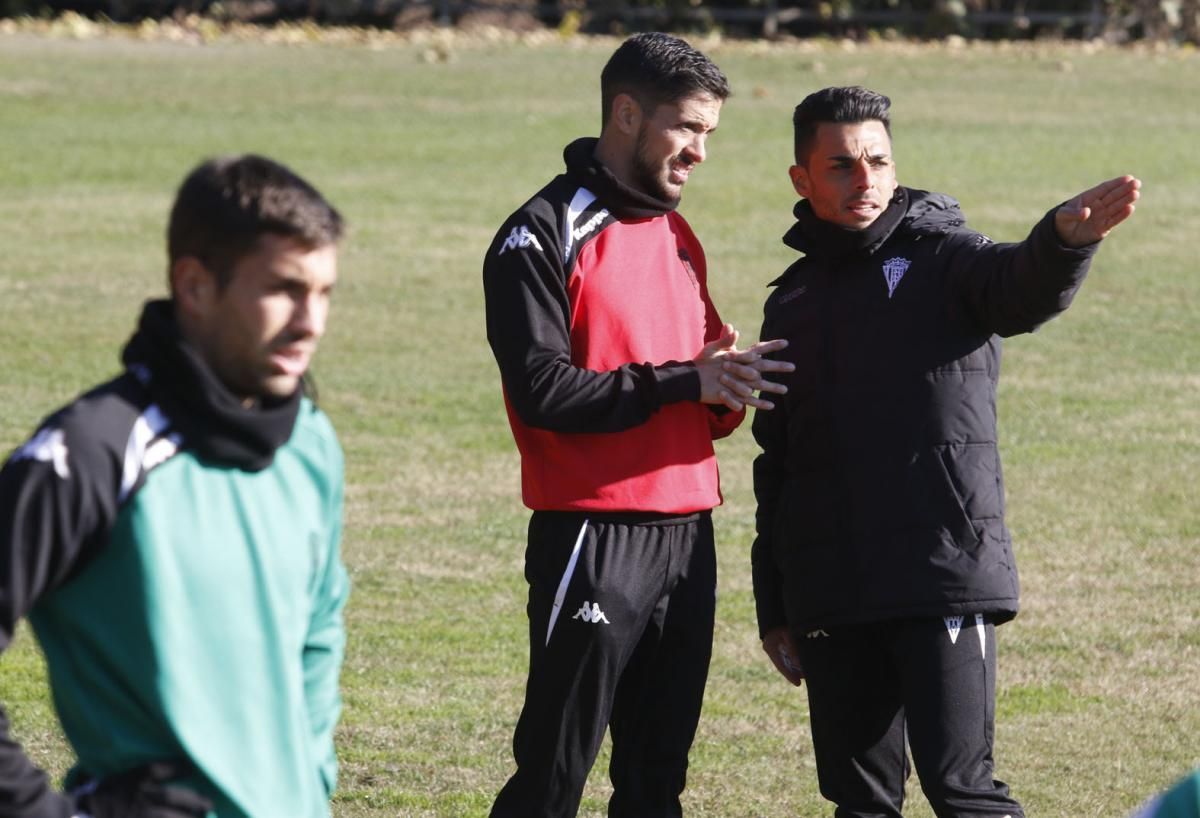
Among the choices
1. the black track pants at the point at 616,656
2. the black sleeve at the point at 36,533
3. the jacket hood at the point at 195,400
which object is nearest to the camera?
the black sleeve at the point at 36,533

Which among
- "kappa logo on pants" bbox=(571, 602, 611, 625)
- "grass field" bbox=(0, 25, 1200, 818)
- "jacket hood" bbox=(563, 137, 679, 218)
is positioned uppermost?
"jacket hood" bbox=(563, 137, 679, 218)

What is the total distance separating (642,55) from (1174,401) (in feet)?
25.6

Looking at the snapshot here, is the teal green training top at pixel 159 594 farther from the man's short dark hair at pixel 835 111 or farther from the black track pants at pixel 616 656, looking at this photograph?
the man's short dark hair at pixel 835 111

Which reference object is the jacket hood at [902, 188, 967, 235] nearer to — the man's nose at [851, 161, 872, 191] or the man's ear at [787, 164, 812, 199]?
the man's nose at [851, 161, 872, 191]

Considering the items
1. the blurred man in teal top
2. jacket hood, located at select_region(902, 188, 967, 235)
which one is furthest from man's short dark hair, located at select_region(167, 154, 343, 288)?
jacket hood, located at select_region(902, 188, 967, 235)

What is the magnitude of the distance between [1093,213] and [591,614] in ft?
4.64

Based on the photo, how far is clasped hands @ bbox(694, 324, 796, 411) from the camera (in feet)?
14.4

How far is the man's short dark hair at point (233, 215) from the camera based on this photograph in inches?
115

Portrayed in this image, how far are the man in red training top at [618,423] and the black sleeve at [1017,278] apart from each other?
491 mm

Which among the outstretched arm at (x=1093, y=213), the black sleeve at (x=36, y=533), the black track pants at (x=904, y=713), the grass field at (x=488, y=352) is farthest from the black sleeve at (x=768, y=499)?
the black sleeve at (x=36, y=533)

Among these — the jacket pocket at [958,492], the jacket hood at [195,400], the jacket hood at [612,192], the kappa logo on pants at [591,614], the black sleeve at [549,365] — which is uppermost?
the jacket hood at [612,192]

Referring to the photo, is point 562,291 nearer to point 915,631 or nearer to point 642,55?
point 642,55

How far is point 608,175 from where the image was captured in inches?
175

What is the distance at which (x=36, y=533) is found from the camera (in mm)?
2678
